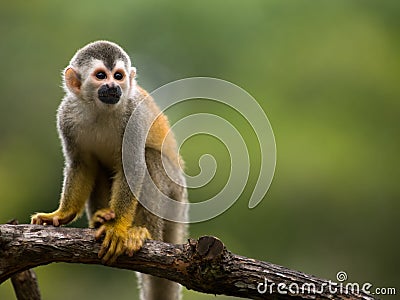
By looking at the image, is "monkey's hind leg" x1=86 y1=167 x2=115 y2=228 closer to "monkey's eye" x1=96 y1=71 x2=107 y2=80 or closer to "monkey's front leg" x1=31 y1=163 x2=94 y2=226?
"monkey's front leg" x1=31 y1=163 x2=94 y2=226

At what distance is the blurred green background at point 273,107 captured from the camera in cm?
693

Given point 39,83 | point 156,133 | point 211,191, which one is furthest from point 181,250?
point 39,83

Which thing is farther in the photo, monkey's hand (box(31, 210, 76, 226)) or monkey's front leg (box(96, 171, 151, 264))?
monkey's hand (box(31, 210, 76, 226))

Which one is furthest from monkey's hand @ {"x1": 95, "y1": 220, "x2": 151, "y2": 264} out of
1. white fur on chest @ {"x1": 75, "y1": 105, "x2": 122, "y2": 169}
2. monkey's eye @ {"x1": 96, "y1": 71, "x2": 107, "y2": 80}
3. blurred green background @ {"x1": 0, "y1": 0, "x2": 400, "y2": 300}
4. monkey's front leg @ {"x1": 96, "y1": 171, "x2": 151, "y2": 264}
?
blurred green background @ {"x1": 0, "y1": 0, "x2": 400, "y2": 300}

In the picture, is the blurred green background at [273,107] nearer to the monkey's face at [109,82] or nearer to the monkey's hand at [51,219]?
the monkey's hand at [51,219]

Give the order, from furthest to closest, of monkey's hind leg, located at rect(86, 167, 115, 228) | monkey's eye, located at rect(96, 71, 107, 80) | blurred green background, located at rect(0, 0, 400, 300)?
blurred green background, located at rect(0, 0, 400, 300) → monkey's hind leg, located at rect(86, 167, 115, 228) → monkey's eye, located at rect(96, 71, 107, 80)

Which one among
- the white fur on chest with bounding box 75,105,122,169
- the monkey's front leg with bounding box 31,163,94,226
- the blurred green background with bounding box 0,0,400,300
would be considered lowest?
the monkey's front leg with bounding box 31,163,94,226

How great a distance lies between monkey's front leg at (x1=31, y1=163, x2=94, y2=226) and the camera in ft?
14.3

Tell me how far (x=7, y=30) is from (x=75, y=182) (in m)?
4.24

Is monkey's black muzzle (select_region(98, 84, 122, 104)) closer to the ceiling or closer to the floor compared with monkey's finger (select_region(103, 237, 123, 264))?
closer to the ceiling

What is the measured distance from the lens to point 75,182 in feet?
14.6

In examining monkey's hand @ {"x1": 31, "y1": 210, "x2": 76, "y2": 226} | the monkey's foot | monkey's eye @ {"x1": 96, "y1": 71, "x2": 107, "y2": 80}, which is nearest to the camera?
the monkey's foot

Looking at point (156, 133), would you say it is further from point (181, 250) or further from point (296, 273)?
point (296, 273)

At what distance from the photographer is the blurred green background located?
22.7 ft
